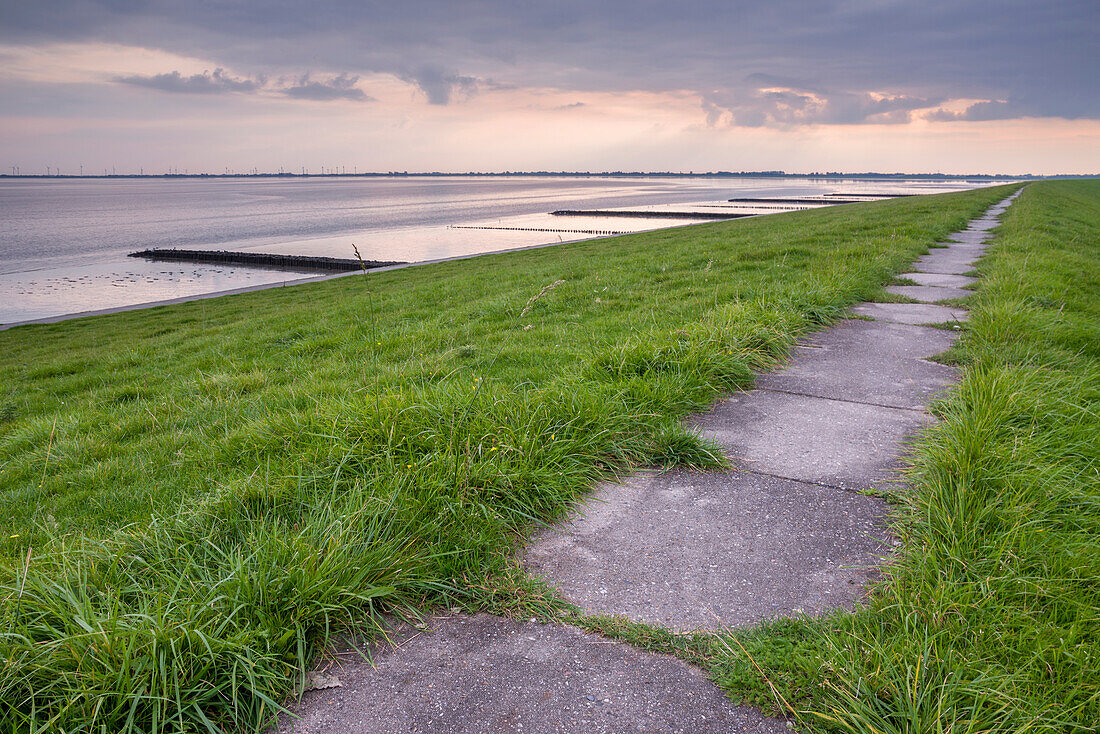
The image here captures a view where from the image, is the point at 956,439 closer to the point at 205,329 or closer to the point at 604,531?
the point at 604,531

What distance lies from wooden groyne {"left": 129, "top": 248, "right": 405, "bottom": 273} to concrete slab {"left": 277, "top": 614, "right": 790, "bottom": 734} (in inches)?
1274

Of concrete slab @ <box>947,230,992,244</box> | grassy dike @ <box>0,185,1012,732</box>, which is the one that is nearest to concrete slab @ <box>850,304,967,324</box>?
grassy dike @ <box>0,185,1012,732</box>

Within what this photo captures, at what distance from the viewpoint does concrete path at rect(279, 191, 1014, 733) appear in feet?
5.64

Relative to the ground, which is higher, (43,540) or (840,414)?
(840,414)

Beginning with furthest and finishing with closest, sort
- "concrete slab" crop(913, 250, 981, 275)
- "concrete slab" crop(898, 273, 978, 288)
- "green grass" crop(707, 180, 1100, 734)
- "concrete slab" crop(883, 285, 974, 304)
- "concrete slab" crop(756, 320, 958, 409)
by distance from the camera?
"concrete slab" crop(913, 250, 981, 275), "concrete slab" crop(898, 273, 978, 288), "concrete slab" crop(883, 285, 974, 304), "concrete slab" crop(756, 320, 958, 409), "green grass" crop(707, 180, 1100, 734)

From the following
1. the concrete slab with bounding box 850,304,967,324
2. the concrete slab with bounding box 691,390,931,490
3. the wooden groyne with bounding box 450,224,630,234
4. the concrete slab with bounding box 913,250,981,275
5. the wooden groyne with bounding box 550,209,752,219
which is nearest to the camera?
the concrete slab with bounding box 691,390,931,490

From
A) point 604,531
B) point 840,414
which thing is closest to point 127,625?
point 604,531

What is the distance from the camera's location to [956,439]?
2914 mm

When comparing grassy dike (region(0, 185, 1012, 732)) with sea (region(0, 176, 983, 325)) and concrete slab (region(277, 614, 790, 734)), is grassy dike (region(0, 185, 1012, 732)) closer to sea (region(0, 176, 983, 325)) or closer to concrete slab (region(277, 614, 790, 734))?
concrete slab (region(277, 614, 790, 734))

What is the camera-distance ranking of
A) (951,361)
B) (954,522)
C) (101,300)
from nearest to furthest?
(954,522) < (951,361) < (101,300)

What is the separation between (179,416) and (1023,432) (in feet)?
20.0

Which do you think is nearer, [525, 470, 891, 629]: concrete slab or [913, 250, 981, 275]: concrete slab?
[525, 470, 891, 629]: concrete slab

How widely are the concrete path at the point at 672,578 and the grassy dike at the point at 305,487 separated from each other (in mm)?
155

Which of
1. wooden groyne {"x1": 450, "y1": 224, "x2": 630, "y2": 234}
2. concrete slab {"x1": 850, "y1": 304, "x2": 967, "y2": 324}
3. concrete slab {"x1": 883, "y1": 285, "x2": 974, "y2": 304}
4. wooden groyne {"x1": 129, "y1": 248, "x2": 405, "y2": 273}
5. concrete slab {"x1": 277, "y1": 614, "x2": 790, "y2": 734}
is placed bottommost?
wooden groyne {"x1": 129, "y1": 248, "x2": 405, "y2": 273}
